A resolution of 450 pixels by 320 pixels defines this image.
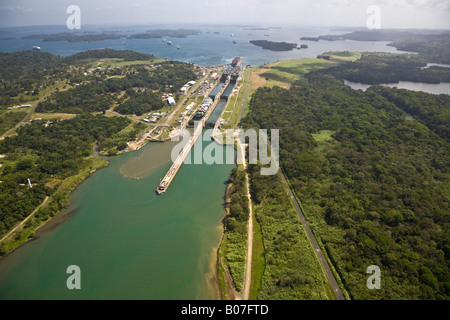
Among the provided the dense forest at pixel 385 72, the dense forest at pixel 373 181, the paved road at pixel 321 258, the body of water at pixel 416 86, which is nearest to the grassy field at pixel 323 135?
the dense forest at pixel 373 181

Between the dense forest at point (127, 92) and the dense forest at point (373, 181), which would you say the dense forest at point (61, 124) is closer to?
the dense forest at point (127, 92)

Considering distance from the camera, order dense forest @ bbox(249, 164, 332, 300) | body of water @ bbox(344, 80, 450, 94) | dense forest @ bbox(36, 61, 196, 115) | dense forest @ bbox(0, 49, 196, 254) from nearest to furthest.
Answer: dense forest @ bbox(249, 164, 332, 300), dense forest @ bbox(0, 49, 196, 254), dense forest @ bbox(36, 61, 196, 115), body of water @ bbox(344, 80, 450, 94)

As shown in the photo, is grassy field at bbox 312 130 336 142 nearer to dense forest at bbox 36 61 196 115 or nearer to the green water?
the green water

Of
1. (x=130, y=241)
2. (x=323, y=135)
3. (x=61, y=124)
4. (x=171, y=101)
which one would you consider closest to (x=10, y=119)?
(x=61, y=124)

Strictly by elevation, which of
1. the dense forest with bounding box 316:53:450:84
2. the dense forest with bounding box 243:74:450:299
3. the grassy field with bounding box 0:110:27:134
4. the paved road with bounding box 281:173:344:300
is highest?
the dense forest with bounding box 316:53:450:84

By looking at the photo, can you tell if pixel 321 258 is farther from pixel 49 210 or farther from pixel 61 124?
pixel 61 124

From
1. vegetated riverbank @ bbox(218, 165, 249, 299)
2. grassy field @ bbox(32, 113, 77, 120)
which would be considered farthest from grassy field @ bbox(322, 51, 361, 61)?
grassy field @ bbox(32, 113, 77, 120)
